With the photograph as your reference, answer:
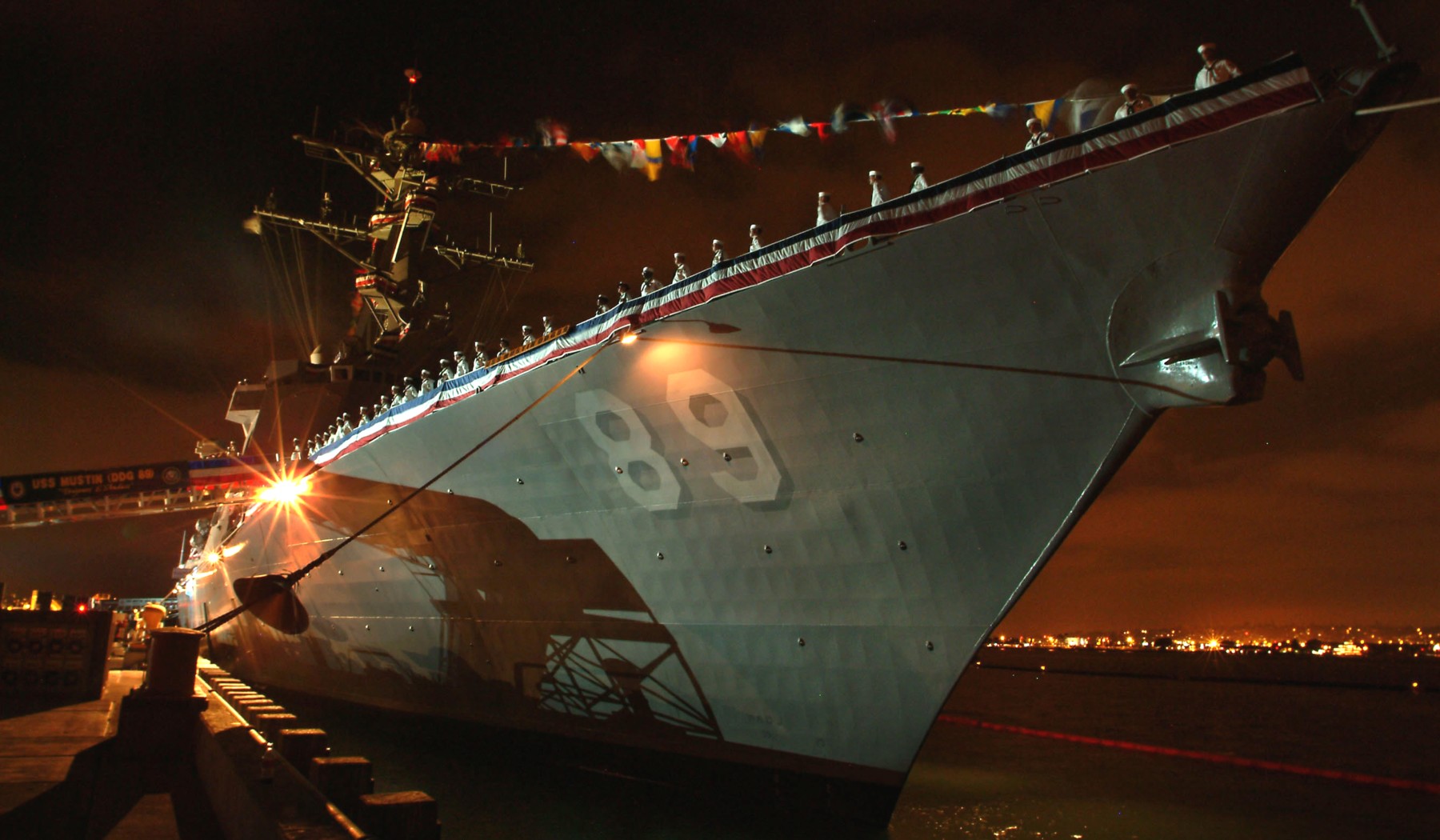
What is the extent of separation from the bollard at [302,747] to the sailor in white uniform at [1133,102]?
289 inches

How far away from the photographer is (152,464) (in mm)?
17781

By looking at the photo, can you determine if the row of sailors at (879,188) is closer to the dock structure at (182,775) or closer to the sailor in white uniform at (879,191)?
the sailor in white uniform at (879,191)

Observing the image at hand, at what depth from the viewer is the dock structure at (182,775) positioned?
444 centimetres

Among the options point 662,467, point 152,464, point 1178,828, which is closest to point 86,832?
point 662,467

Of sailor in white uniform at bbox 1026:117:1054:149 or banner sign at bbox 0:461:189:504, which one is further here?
banner sign at bbox 0:461:189:504

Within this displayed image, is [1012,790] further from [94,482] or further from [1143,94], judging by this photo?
[94,482]

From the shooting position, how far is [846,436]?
24.9ft

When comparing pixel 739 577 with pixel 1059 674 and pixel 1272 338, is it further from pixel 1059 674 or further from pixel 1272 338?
pixel 1059 674

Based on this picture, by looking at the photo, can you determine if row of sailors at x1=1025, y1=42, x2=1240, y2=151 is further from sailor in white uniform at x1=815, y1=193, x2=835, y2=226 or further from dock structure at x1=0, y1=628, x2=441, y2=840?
dock structure at x1=0, y1=628, x2=441, y2=840

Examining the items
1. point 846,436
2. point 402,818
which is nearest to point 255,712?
point 402,818

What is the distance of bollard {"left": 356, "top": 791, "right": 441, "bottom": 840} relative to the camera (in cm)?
434

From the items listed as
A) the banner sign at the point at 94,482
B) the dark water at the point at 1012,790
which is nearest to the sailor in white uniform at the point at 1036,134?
the dark water at the point at 1012,790

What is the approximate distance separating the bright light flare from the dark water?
4.18 meters

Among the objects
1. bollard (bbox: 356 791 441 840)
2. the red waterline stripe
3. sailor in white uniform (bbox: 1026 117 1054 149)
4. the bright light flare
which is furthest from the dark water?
sailor in white uniform (bbox: 1026 117 1054 149)
